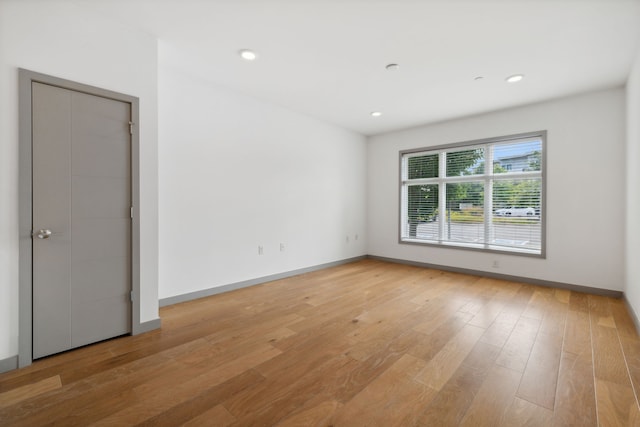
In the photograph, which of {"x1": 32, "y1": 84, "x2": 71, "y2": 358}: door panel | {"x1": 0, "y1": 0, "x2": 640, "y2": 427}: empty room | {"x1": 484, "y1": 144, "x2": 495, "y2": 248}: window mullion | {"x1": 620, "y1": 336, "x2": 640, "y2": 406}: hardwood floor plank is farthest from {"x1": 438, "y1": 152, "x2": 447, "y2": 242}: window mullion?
{"x1": 32, "y1": 84, "x2": 71, "y2": 358}: door panel

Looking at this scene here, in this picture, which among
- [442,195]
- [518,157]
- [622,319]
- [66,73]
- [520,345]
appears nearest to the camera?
[66,73]

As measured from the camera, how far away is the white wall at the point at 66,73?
1919 mm

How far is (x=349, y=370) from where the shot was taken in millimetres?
1943

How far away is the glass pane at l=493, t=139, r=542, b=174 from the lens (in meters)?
4.24

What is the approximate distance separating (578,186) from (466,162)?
1.58m

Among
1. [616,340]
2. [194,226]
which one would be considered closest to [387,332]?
[616,340]

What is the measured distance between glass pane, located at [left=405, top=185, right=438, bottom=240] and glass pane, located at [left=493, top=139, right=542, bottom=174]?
1.13m

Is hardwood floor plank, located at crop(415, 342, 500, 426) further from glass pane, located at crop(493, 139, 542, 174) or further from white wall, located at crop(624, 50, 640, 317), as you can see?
glass pane, located at crop(493, 139, 542, 174)

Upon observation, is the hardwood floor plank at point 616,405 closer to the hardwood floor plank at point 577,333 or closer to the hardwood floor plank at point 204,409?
the hardwood floor plank at point 577,333

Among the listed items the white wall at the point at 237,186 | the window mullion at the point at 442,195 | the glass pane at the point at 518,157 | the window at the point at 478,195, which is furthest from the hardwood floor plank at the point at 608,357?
the white wall at the point at 237,186

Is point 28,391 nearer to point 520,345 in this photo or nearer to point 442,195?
point 520,345

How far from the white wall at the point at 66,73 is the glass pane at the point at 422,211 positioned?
4687 mm

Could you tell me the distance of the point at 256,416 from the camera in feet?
4.93

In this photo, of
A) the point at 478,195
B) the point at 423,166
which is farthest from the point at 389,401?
the point at 423,166
